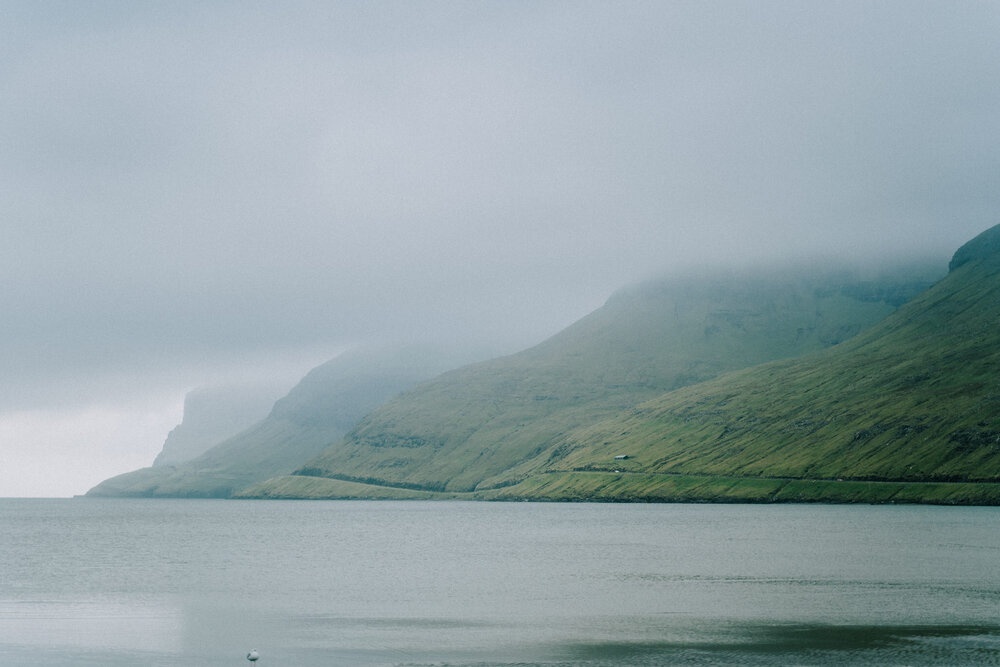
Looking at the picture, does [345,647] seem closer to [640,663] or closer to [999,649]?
[640,663]

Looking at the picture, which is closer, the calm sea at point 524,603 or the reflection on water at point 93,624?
the calm sea at point 524,603

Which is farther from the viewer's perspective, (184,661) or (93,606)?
(93,606)

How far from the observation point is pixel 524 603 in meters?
89.3

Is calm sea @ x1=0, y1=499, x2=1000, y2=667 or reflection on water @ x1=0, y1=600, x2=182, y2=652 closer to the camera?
calm sea @ x1=0, y1=499, x2=1000, y2=667

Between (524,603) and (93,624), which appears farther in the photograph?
(524,603)

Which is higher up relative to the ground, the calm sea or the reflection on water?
the reflection on water

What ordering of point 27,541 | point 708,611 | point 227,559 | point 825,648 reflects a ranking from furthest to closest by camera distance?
point 27,541, point 227,559, point 708,611, point 825,648

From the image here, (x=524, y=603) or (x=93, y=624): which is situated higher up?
(x=93, y=624)

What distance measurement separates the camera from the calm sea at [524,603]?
2496 inches

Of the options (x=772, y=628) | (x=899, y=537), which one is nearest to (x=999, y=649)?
(x=772, y=628)

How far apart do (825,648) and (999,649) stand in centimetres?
1028

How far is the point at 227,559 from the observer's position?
144125 millimetres

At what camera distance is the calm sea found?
208 feet

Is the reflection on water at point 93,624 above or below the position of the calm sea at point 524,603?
above
